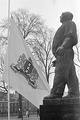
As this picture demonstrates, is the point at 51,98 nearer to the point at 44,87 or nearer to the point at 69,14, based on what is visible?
the point at 69,14

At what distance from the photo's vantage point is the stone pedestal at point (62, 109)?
621 centimetres

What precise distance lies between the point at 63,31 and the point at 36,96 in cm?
532

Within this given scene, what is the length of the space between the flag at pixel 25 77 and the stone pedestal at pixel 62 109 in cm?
533

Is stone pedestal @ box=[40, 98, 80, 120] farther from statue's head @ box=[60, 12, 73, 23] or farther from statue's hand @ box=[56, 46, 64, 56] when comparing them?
statue's head @ box=[60, 12, 73, 23]

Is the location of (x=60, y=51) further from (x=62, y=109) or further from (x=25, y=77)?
(x=25, y=77)

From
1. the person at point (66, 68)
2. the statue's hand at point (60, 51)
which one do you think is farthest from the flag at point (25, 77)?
the statue's hand at point (60, 51)

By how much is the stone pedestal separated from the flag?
17.5 feet

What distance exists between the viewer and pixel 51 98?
6.52m

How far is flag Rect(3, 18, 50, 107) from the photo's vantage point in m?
11.9

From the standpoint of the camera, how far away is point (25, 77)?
39.6 ft

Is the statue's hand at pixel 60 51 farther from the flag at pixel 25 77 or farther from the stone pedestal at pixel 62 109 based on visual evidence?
the flag at pixel 25 77

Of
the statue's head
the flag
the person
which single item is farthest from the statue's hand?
the flag

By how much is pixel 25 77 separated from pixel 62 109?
593 cm

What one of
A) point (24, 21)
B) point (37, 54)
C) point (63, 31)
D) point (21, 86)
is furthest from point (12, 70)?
point (24, 21)
